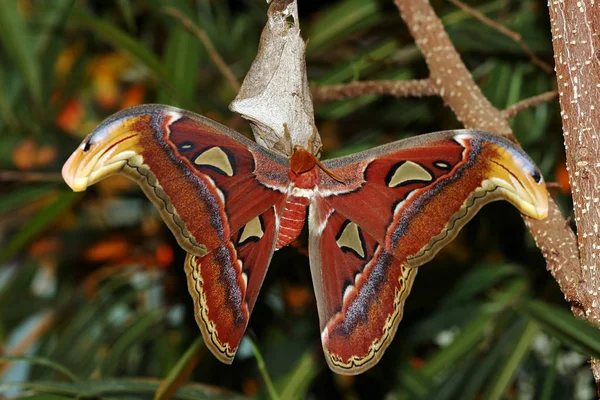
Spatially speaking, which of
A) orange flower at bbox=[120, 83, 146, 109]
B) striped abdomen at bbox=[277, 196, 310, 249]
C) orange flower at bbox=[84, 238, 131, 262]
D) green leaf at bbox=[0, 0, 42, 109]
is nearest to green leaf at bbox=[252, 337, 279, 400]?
striped abdomen at bbox=[277, 196, 310, 249]

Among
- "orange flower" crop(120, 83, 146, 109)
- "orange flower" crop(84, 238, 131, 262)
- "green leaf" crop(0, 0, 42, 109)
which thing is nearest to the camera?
"green leaf" crop(0, 0, 42, 109)

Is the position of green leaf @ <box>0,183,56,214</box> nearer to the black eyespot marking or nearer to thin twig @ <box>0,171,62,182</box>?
thin twig @ <box>0,171,62,182</box>

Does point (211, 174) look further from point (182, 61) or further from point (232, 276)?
point (182, 61)

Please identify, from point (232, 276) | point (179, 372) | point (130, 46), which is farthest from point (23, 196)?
point (232, 276)

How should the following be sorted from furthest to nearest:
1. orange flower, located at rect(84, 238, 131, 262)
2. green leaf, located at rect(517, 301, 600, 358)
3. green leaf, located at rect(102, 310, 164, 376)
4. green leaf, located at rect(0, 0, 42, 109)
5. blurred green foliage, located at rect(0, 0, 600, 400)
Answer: orange flower, located at rect(84, 238, 131, 262), green leaf, located at rect(102, 310, 164, 376), green leaf, located at rect(0, 0, 42, 109), blurred green foliage, located at rect(0, 0, 600, 400), green leaf, located at rect(517, 301, 600, 358)

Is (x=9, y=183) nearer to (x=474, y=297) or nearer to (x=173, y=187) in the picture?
(x=474, y=297)

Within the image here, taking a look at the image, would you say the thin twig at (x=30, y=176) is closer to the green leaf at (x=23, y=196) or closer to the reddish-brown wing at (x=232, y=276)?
the green leaf at (x=23, y=196)

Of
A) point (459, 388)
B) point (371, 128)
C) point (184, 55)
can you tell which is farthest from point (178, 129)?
point (371, 128)

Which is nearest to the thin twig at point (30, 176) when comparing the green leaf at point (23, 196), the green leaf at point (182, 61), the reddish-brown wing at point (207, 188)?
the green leaf at point (23, 196)
